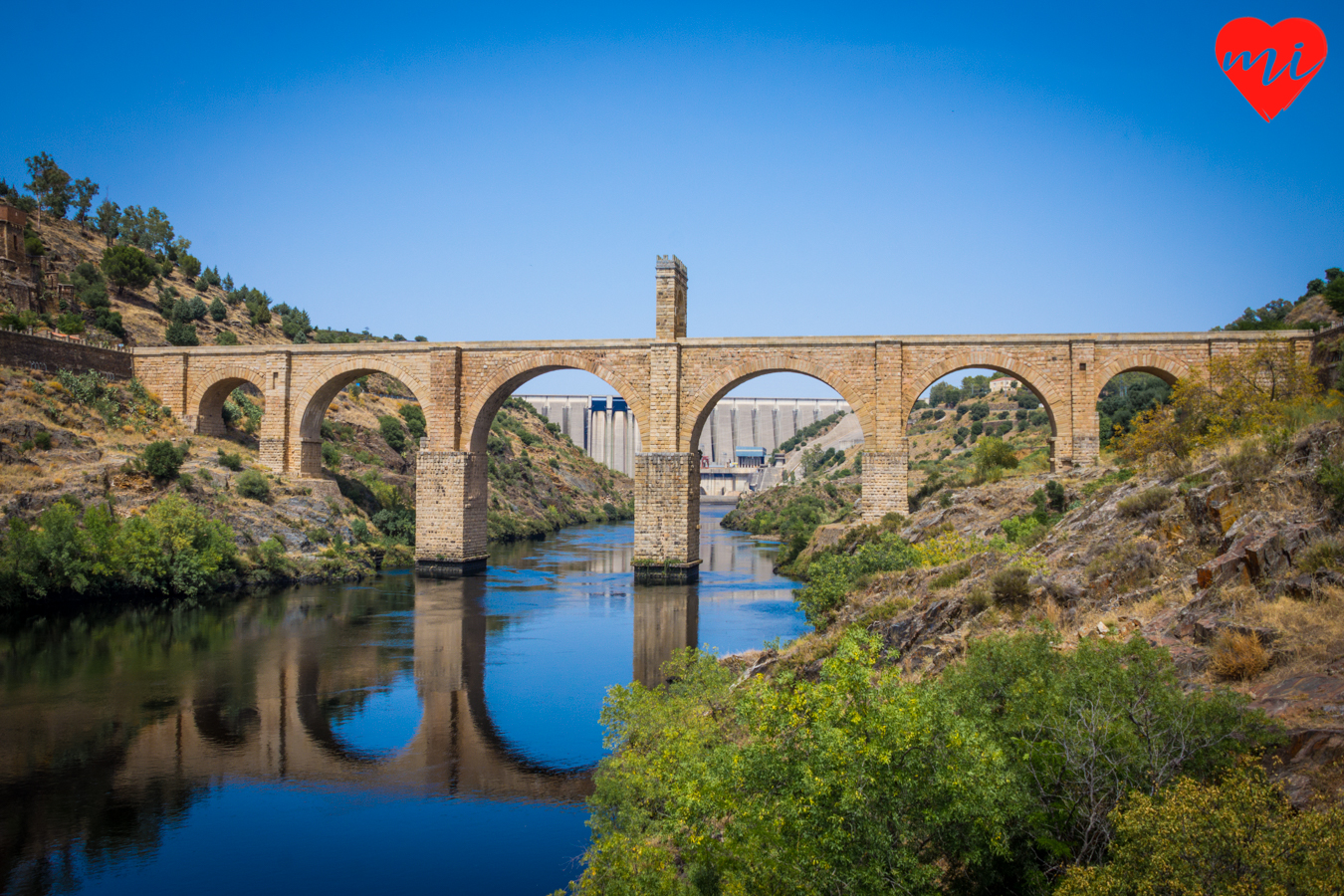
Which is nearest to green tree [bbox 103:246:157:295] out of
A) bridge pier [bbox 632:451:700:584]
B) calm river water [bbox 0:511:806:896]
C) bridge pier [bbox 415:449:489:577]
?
bridge pier [bbox 415:449:489:577]

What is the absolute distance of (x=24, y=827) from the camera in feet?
27.2

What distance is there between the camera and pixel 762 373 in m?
21.9

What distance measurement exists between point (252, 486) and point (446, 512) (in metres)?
5.25

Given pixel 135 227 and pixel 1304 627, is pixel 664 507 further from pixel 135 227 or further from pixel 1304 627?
pixel 135 227

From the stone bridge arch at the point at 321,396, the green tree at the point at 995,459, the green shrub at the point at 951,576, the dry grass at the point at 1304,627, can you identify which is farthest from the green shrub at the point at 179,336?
the dry grass at the point at 1304,627

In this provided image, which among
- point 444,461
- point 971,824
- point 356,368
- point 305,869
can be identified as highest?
point 356,368

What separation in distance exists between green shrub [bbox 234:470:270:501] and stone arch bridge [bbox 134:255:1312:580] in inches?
61.4

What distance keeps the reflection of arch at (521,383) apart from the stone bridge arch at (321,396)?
3.56 ft

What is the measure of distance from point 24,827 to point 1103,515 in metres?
11.8

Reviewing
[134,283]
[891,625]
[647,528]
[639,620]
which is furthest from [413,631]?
[134,283]

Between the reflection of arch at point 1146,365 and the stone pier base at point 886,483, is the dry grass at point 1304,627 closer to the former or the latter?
the stone pier base at point 886,483

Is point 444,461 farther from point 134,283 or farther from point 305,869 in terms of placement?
point 134,283

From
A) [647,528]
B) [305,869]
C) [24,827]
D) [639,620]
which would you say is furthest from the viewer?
[647,528]

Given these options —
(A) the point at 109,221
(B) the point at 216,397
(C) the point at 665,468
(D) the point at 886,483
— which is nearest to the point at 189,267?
(A) the point at 109,221
